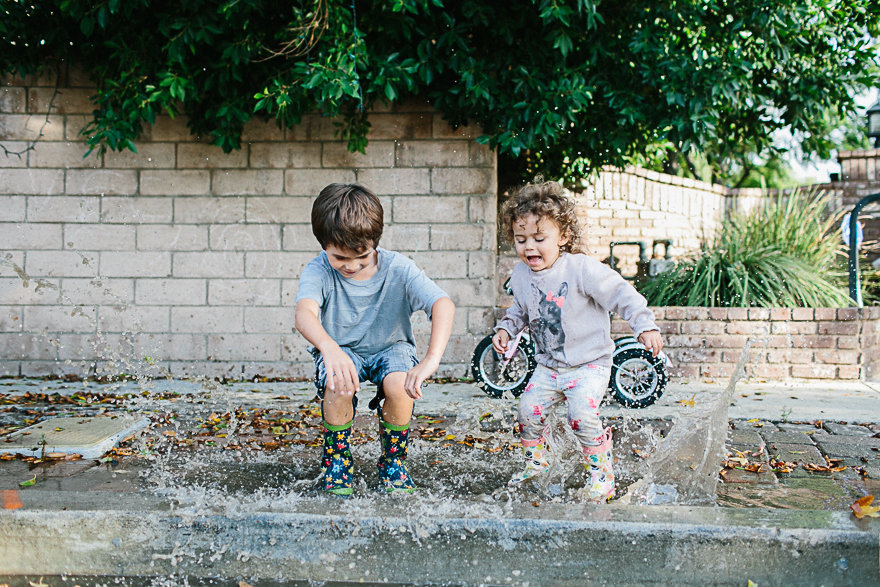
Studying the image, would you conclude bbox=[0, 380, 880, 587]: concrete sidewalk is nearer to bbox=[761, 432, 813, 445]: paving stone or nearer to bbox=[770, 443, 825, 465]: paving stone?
bbox=[770, 443, 825, 465]: paving stone

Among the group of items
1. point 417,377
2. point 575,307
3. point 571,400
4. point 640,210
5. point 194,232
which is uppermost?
point 640,210

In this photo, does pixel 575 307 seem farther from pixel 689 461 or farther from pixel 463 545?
pixel 463 545

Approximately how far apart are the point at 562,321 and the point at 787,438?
1752 mm

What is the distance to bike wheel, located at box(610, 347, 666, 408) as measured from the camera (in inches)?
188

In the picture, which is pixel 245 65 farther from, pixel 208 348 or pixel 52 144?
pixel 208 348

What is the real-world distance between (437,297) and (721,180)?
59.9 ft

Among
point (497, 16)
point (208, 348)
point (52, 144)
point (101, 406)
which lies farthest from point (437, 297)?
point (52, 144)

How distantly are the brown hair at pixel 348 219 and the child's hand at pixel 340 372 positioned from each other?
0.41 meters

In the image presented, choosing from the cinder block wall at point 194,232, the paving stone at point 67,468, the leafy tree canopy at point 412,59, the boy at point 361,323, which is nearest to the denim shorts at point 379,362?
the boy at point 361,323

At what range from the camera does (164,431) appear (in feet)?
12.8

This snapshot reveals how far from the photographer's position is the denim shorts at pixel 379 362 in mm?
2762

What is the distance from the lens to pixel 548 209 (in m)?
2.92

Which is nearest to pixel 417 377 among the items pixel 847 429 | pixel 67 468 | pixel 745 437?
pixel 67 468

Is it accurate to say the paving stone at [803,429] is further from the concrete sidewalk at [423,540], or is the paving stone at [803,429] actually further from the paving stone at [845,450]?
the concrete sidewalk at [423,540]
